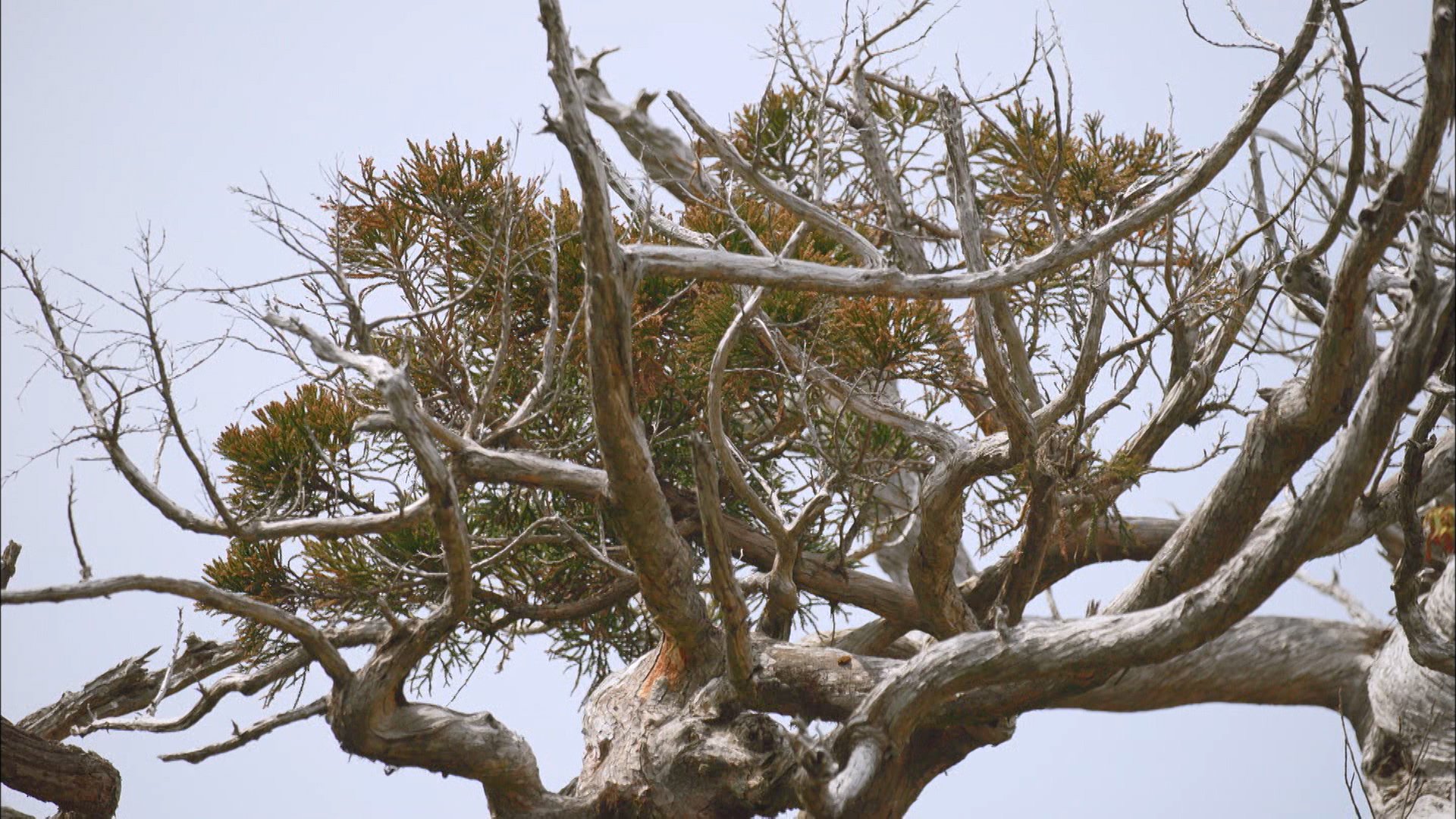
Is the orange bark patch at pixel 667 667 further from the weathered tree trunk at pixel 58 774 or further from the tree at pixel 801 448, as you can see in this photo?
the weathered tree trunk at pixel 58 774

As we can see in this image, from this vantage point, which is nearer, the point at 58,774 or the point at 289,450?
the point at 58,774

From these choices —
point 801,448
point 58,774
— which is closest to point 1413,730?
point 801,448

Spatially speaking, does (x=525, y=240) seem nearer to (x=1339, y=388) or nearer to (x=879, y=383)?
(x=879, y=383)

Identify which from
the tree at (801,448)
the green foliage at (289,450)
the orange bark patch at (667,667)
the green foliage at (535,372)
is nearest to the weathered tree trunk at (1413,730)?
the tree at (801,448)

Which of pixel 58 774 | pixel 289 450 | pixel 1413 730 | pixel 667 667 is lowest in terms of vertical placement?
pixel 1413 730

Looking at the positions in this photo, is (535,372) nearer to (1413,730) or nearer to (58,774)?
(58,774)

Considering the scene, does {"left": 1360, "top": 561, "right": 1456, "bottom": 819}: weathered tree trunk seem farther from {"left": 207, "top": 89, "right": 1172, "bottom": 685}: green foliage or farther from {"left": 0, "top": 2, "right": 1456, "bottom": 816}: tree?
{"left": 207, "top": 89, "right": 1172, "bottom": 685}: green foliage

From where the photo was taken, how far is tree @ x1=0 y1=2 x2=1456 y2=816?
321cm

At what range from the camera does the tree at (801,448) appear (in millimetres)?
3213

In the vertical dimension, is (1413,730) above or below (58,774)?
below

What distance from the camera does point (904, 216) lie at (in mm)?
4281

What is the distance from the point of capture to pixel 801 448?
16.6 ft

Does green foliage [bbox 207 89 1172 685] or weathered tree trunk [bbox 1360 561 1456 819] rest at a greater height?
green foliage [bbox 207 89 1172 685]

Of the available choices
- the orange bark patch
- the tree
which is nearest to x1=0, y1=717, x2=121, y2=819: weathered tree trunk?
the tree
